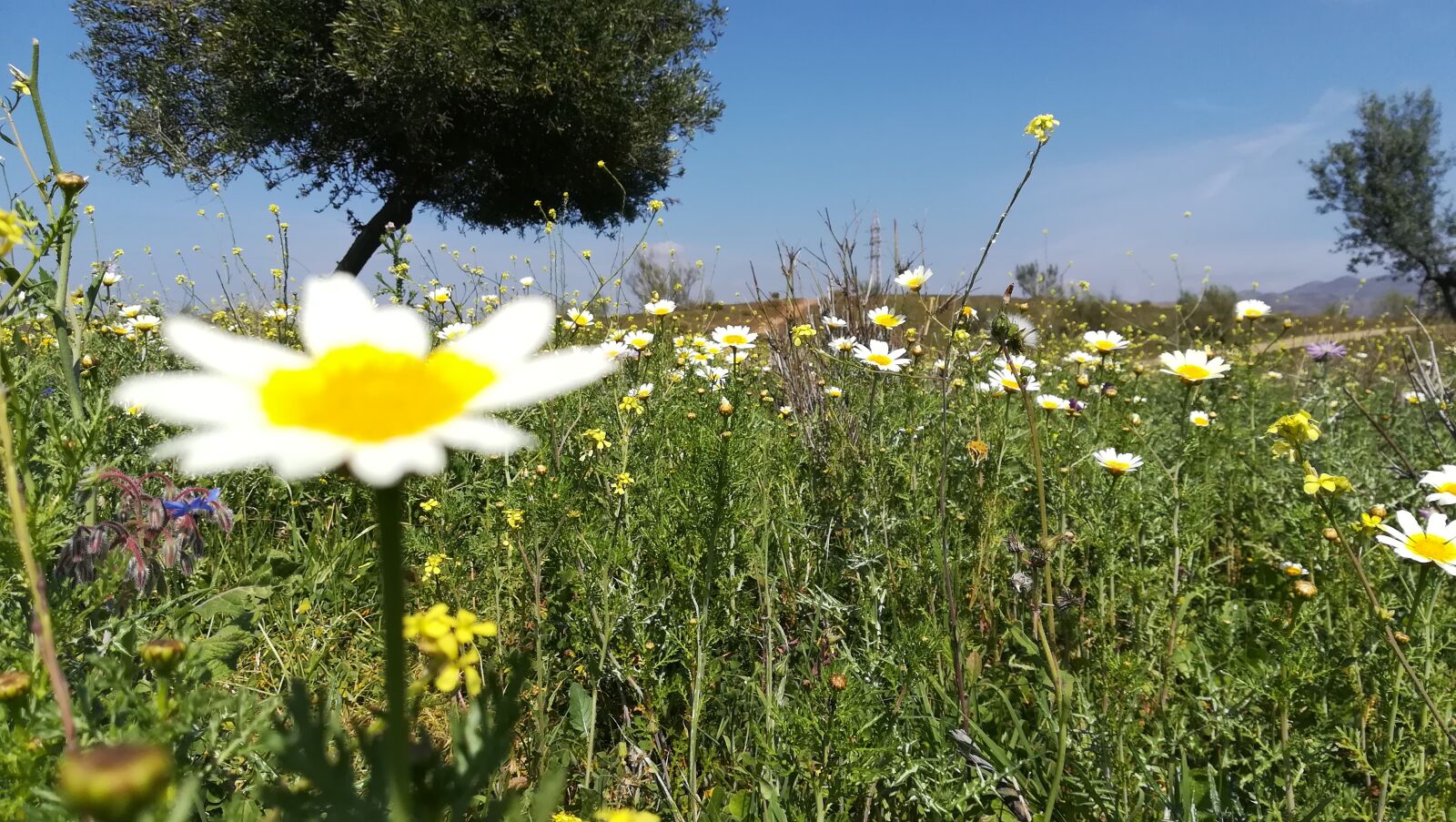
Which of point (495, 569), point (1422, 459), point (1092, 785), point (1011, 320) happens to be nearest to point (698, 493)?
point (495, 569)

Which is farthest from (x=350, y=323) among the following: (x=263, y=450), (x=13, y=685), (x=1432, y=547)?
(x=1432, y=547)

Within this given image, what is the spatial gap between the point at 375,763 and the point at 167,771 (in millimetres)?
123

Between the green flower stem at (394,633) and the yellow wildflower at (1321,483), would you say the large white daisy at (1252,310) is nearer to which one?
the yellow wildflower at (1321,483)

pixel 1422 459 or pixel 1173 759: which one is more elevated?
pixel 1422 459

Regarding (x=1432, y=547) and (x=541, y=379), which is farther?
(x=1432, y=547)

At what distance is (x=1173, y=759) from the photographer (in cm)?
154

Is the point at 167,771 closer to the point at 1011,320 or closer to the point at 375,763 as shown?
the point at 375,763

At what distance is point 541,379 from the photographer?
44cm

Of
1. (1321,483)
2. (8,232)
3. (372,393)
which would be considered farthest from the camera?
(1321,483)

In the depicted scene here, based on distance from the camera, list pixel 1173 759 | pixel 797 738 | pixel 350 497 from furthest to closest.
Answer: pixel 350 497 → pixel 1173 759 → pixel 797 738

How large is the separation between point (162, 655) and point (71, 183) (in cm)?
73

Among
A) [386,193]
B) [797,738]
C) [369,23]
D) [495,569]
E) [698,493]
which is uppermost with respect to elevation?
[369,23]

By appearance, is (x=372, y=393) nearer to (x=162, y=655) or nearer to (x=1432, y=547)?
(x=162, y=655)

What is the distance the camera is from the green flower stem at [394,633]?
32 cm
